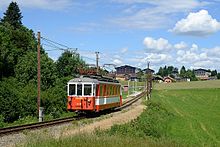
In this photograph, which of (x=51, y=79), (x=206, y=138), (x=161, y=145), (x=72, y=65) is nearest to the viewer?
(x=161, y=145)

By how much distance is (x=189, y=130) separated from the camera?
28344 mm

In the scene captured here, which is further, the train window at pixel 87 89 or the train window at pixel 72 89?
the train window at pixel 72 89

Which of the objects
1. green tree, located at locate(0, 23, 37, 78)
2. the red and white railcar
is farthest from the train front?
green tree, located at locate(0, 23, 37, 78)

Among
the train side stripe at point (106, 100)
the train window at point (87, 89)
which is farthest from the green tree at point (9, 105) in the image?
the train side stripe at point (106, 100)

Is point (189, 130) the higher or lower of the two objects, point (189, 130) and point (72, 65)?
the lower

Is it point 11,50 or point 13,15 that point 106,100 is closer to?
point 11,50

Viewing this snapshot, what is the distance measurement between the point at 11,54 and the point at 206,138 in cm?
3786

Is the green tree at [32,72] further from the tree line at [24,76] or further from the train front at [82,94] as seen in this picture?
the train front at [82,94]

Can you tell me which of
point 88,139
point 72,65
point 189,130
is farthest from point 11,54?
point 88,139

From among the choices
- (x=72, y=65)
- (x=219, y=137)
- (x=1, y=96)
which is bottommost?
(x=219, y=137)

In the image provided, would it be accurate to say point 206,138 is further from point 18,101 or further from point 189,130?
point 18,101

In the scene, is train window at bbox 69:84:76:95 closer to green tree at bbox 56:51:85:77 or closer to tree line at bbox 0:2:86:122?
tree line at bbox 0:2:86:122

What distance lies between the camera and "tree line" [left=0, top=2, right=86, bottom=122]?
32.4m

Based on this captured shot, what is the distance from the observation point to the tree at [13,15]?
291 feet
